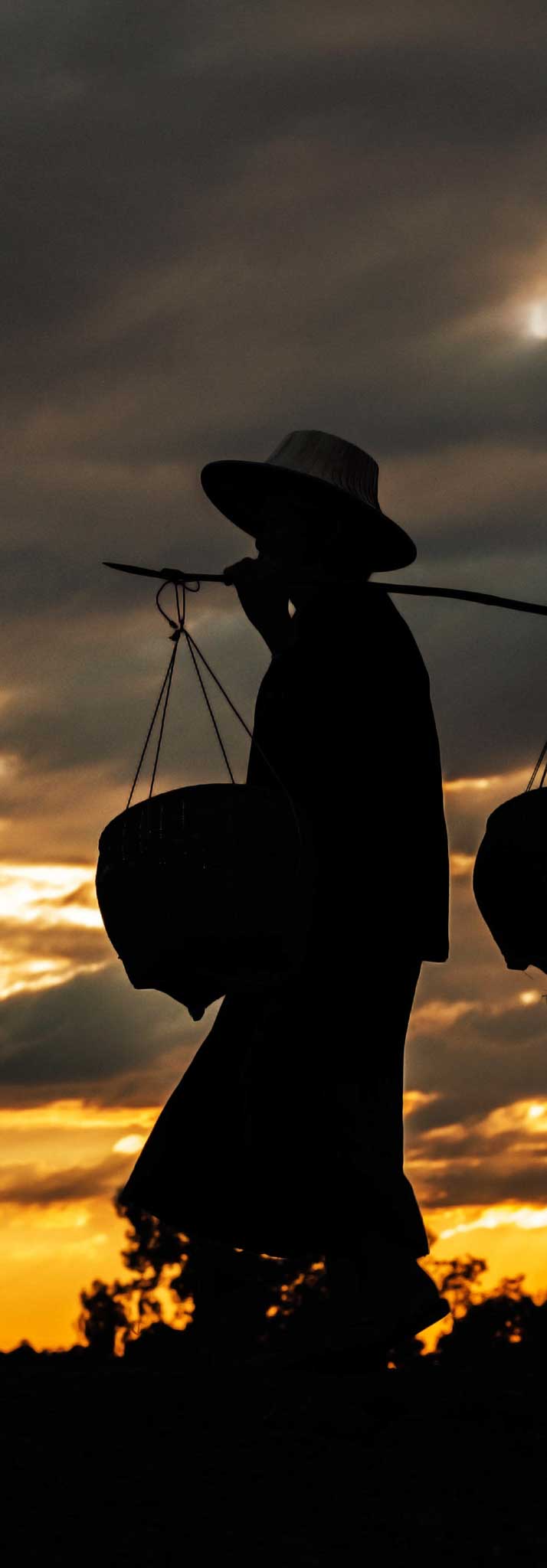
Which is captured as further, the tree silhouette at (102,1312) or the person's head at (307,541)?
the tree silhouette at (102,1312)

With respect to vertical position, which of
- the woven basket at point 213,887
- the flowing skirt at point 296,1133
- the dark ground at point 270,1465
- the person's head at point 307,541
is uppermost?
the person's head at point 307,541

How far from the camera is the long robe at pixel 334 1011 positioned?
202 inches

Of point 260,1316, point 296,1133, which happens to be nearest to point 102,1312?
point 260,1316

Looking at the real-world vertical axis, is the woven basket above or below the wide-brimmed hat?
below

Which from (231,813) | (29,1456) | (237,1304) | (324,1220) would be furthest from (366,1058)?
(237,1304)

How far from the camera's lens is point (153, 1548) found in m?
4.27

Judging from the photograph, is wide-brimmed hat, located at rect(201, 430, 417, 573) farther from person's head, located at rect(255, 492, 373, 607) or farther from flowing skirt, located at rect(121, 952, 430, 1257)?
flowing skirt, located at rect(121, 952, 430, 1257)

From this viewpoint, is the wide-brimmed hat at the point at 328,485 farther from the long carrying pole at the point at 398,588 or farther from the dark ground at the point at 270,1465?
the dark ground at the point at 270,1465

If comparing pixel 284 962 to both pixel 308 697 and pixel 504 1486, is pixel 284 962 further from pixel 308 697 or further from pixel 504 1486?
pixel 504 1486

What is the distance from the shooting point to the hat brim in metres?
5.37

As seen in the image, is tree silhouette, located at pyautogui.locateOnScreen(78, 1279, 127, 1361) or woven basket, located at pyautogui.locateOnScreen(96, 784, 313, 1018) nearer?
woven basket, located at pyautogui.locateOnScreen(96, 784, 313, 1018)

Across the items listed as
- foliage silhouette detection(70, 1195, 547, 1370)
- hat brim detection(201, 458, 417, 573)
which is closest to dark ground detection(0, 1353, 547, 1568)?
foliage silhouette detection(70, 1195, 547, 1370)

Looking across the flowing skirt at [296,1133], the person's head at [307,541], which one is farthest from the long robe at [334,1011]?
the person's head at [307,541]

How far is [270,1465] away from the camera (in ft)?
15.8
